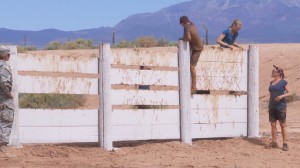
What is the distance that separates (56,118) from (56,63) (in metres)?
0.82

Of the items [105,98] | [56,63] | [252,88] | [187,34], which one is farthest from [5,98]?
[252,88]

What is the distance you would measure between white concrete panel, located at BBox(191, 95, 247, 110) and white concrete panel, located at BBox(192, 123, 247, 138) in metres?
0.32

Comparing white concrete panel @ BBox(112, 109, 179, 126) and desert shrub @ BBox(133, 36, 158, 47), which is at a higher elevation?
desert shrub @ BBox(133, 36, 158, 47)

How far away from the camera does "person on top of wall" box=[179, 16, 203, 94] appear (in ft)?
42.4

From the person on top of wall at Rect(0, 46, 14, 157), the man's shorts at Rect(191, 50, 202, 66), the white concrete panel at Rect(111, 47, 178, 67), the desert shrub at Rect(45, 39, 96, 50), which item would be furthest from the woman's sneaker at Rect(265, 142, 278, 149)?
the desert shrub at Rect(45, 39, 96, 50)

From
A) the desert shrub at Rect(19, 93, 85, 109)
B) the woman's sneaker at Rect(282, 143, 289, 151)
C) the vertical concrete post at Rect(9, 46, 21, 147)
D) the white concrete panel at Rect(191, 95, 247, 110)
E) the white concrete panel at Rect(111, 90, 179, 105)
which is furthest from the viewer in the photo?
the desert shrub at Rect(19, 93, 85, 109)

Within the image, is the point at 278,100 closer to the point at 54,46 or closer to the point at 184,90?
the point at 184,90

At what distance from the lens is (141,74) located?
12422 mm

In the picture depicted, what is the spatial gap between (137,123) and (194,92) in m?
1.37

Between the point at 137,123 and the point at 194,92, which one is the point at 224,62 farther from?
the point at 137,123

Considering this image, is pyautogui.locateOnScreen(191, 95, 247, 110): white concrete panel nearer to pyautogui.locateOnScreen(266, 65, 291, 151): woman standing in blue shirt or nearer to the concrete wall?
the concrete wall

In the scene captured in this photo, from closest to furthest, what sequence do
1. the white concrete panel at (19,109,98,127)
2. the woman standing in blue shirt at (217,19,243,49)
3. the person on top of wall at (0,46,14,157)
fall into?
1. the person on top of wall at (0,46,14,157)
2. the white concrete panel at (19,109,98,127)
3. the woman standing in blue shirt at (217,19,243,49)

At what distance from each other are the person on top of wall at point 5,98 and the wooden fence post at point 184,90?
329 cm

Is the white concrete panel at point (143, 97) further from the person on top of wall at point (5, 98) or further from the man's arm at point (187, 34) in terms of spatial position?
the person on top of wall at point (5, 98)
